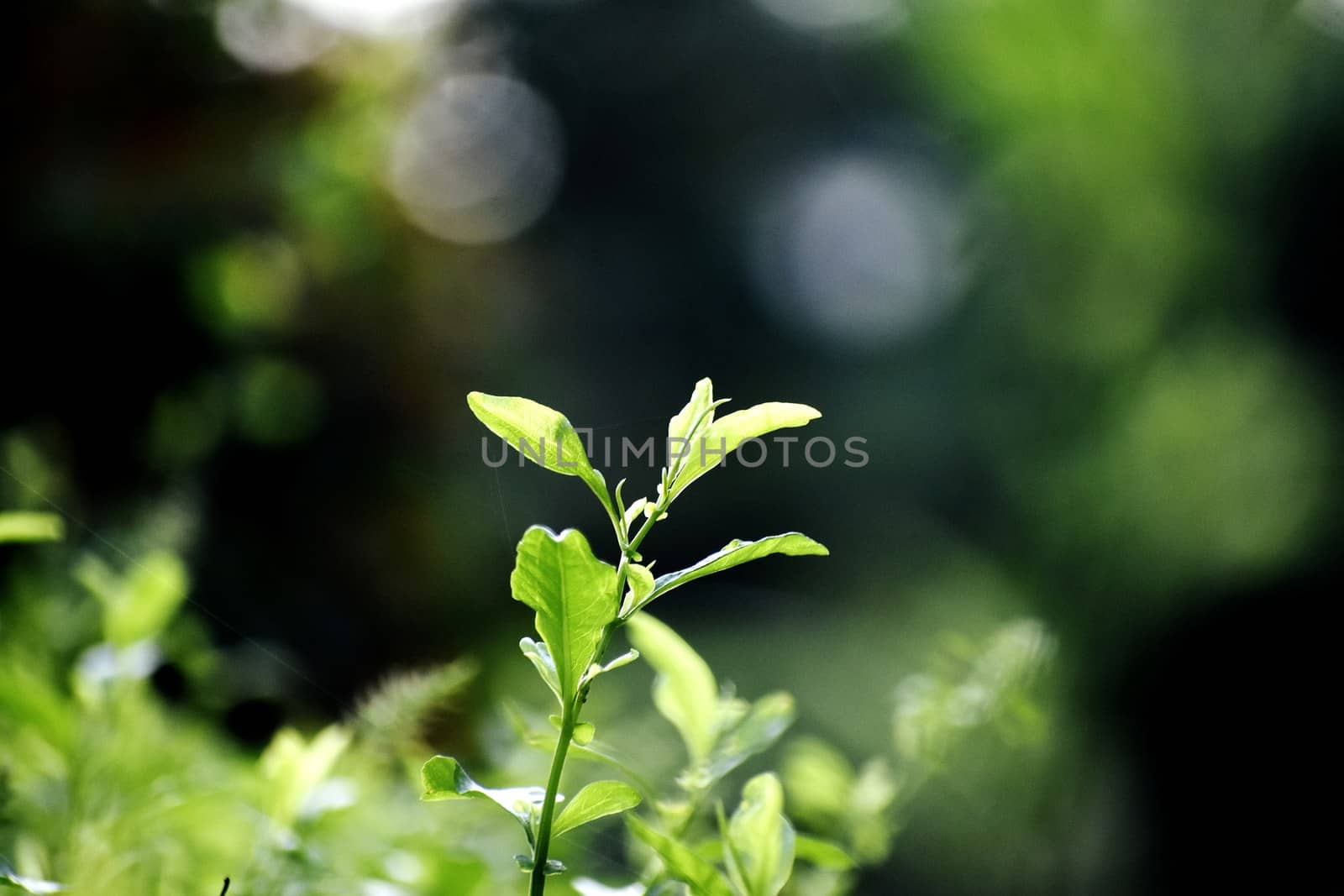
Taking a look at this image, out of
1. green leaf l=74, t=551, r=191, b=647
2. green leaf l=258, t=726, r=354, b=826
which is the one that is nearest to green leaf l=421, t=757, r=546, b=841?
green leaf l=258, t=726, r=354, b=826

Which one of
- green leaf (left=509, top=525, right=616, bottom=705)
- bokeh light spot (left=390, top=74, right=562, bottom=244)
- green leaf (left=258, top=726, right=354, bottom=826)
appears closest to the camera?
green leaf (left=509, top=525, right=616, bottom=705)

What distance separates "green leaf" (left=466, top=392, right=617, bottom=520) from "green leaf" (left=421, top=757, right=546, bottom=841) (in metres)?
0.06

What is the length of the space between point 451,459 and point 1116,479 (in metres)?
0.91

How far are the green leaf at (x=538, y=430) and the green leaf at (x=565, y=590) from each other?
0.07 feet

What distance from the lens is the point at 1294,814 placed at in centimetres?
113

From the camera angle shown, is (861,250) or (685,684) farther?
(861,250)

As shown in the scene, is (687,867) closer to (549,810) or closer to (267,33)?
(549,810)

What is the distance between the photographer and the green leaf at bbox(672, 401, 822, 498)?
179 mm

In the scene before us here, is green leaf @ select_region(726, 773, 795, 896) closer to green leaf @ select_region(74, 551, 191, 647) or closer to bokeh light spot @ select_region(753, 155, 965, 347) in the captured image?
green leaf @ select_region(74, 551, 191, 647)

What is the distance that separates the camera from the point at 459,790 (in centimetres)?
16

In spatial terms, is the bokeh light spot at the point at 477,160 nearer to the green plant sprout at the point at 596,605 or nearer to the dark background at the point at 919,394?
the dark background at the point at 919,394

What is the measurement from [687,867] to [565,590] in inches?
2.7

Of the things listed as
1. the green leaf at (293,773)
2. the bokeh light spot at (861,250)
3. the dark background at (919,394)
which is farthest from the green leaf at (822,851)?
the bokeh light spot at (861,250)

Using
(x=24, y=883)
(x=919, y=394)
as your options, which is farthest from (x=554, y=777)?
(x=919, y=394)
